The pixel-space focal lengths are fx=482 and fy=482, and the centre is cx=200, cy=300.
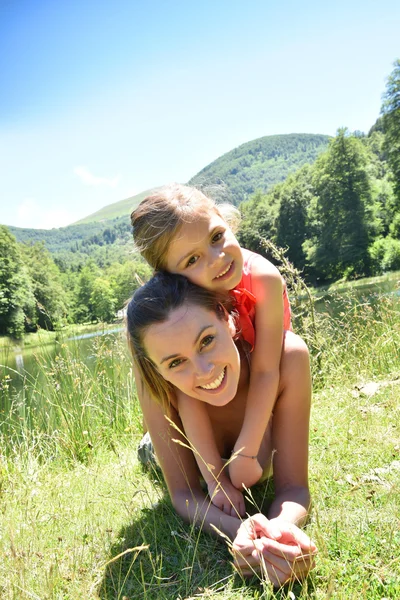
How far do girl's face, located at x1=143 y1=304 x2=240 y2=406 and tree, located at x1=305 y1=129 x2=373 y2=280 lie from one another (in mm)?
→ 30035

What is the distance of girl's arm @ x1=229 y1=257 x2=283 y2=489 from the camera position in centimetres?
181

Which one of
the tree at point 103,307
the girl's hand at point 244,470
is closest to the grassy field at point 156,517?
the girl's hand at point 244,470

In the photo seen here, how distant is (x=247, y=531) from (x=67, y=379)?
2.82m

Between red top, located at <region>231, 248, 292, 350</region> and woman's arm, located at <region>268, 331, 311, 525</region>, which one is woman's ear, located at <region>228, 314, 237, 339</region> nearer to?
red top, located at <region>231, 248, 292, 350</region>

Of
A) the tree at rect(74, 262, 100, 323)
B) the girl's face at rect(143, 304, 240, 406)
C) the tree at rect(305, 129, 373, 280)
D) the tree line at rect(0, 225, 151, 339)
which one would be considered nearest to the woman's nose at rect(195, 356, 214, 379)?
the girl's face at rect(143, 304, 240, 406)

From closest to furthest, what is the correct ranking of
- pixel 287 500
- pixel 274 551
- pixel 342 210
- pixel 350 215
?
pixel 274 551
pixel 287 500
pixel 350 215
pixel 342 210

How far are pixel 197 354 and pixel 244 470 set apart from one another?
18.6 inches

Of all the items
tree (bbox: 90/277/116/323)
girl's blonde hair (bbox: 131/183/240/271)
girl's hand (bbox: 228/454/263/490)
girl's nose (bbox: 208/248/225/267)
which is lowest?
tree (bbox: 90/277/116/323)

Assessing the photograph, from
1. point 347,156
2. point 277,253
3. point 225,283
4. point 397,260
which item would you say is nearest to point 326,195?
point 347,156

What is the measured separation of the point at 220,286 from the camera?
2035mm

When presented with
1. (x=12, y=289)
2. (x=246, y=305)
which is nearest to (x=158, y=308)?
(x=246, y=305)

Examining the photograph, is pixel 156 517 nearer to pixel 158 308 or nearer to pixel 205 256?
pixel 158 308

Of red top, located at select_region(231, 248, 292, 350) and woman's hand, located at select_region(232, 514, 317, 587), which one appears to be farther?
red top, located at select_region(231, 248, 292, 350)

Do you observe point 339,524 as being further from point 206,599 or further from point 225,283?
point 225,283
